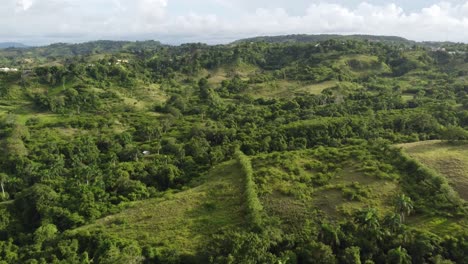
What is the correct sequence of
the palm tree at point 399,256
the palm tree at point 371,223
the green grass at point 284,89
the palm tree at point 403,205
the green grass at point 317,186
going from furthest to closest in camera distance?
1. the green grass at point 284,89
2. the green grass at point 317,186
3. the palm tree at point 403,205
4. the palm tree at point 371,223
5. the palm tree at point 399,256

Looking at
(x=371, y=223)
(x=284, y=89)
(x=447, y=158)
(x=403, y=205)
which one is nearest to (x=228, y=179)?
(x=371, y=223)

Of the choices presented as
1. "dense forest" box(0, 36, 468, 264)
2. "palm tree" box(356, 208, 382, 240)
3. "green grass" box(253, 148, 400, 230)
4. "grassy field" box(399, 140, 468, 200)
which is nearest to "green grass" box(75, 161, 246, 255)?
"dense forest" box(0, 36, 468, 264)

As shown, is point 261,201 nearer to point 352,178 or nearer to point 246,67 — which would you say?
point 352,178

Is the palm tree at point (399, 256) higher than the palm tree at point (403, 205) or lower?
lower

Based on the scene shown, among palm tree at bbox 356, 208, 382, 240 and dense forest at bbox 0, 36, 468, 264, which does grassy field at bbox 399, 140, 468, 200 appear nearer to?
dense forest at bbox 0, 36, 468, 264

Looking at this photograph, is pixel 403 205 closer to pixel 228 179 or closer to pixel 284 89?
pixel 228 179

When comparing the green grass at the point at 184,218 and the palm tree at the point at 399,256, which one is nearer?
the palm tree at the point at 399,256

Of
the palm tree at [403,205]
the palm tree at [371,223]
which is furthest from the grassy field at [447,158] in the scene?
the palm tree at [371,223]

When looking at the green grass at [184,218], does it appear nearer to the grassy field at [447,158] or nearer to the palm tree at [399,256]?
the palm tree at [399,256]
